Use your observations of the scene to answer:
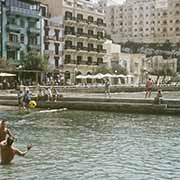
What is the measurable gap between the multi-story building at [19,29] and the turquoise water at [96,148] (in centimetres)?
4467

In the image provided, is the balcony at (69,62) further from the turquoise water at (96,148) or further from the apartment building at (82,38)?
the turquoise water at (96,148)

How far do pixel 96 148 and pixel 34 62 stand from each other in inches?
2140

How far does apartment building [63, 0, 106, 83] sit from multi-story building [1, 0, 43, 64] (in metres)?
9.26

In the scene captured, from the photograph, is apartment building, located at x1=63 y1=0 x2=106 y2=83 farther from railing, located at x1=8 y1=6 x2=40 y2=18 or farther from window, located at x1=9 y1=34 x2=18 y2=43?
window, located at x1=9 y1=34 x2=18 y2=43

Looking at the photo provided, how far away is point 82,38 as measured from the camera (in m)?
98.2

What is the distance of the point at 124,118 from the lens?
35.0m

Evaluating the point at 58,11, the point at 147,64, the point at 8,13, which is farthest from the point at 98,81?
the point at 147,64

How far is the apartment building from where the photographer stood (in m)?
93.9

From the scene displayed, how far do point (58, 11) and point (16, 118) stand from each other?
61448 millimetres

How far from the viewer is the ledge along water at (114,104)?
37.4m

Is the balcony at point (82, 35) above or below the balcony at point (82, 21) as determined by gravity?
below

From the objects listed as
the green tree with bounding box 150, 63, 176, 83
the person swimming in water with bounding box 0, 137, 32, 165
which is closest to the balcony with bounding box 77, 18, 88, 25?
the green tree with bounding box 150, 63, 176, 83

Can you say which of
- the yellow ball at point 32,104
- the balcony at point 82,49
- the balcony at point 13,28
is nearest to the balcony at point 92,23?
the balcony at point 82,49

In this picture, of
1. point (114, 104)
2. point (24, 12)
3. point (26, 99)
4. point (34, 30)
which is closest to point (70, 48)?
point (34, 30)
